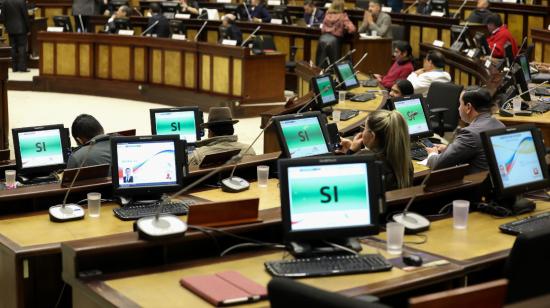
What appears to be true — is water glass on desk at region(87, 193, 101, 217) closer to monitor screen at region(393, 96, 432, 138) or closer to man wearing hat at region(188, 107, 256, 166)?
man wearing hat at region(188, 107, 256, 166)

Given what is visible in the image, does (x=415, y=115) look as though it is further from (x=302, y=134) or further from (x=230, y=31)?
(x=230, y=31)

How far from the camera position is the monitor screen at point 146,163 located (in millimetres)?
5758

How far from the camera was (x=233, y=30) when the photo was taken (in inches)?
568

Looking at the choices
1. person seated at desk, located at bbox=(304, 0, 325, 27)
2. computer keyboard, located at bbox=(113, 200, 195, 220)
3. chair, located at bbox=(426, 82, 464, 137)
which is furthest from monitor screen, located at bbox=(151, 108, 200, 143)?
person seated at desk, located at bbox=(304, 0, 325, 27)

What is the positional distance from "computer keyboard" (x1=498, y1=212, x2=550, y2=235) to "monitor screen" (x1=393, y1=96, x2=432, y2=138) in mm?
3016

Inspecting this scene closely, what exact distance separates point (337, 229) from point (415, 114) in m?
3.96

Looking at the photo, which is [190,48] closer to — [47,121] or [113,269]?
[47,121]

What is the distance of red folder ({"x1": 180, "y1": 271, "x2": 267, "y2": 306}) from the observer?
12.7 ft

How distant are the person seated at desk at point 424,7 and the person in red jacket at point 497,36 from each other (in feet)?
6.93

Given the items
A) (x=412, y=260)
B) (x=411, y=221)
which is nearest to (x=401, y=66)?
(x=411, y=221)

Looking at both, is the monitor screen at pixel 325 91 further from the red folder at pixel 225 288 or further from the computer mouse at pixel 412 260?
the red folder at pixel 225 288

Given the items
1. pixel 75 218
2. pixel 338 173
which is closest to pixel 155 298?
pixel 338 173

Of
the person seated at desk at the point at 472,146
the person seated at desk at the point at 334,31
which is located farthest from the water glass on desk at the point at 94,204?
the person seated at desk at the point at 334,31

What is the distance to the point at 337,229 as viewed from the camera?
451 cm
